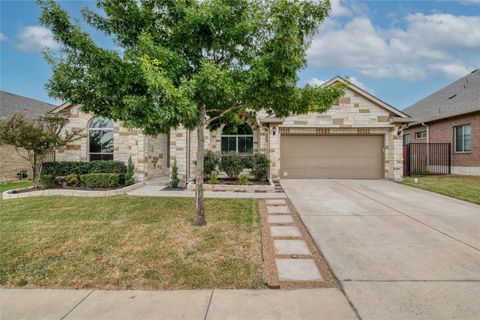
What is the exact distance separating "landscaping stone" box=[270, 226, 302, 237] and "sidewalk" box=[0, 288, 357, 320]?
6.71 ft

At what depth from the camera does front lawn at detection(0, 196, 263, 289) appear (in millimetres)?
3553

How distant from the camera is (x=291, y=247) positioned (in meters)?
4.70

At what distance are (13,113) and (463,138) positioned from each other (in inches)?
1119

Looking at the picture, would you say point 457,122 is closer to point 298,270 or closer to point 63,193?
point 298,270

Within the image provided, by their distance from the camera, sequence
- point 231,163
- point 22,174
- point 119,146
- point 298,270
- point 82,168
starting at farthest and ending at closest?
1. point 22,174
2. point 119,146
3. point 82,168
4. point 231,163
5. point 298,270

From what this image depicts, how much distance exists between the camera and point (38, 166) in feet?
36.2

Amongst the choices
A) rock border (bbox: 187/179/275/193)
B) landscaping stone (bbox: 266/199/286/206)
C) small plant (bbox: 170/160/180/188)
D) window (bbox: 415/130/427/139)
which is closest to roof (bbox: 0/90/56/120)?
small plant (bbox: 170/160/180/188)

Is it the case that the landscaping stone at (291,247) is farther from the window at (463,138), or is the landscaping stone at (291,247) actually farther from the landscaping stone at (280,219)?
the window at (463,138)

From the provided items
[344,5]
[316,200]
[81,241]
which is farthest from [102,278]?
[344,5]

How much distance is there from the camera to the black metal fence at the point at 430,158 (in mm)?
16531

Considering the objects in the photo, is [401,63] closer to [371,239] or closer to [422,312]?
[371,239]

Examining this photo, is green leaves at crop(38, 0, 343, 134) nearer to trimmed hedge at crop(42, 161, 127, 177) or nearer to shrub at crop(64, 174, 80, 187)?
shrub at crop(64, 174, 80, 187)

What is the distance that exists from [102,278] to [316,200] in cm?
659

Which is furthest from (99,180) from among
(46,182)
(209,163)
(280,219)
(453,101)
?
(453,101)
